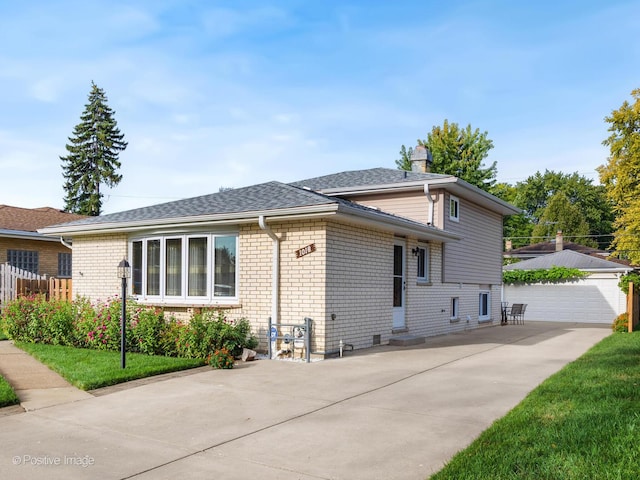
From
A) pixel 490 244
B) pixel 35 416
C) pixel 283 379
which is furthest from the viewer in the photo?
pixel 490 244

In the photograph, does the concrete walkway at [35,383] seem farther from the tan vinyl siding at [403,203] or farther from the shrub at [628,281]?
the shrub at [628,281]

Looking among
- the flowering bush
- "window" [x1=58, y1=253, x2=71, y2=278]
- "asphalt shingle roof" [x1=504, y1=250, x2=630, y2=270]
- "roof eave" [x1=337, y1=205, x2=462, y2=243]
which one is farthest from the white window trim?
"asphalt shingle roof" [x1=504, y1=250, x2=630, y2=270]

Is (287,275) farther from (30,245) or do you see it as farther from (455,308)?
(30,245)

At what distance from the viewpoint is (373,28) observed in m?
13.3

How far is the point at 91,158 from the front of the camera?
1800 inches

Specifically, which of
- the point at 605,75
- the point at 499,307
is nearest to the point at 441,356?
the point at 605,75

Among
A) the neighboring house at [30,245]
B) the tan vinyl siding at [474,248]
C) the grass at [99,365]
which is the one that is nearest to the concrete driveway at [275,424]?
the grass at [99,365]

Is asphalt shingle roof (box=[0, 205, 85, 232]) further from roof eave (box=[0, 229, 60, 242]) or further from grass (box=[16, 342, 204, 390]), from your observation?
grass (box=[16, 342, 204, 390])

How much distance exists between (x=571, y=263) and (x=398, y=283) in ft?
54.7

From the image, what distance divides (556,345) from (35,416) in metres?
11.8

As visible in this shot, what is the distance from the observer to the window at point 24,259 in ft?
64.6

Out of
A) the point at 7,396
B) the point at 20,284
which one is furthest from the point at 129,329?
the point at 20,284

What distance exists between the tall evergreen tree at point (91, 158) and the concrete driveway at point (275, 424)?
39942mm

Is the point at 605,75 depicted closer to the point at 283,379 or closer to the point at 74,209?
the point at 283,379
